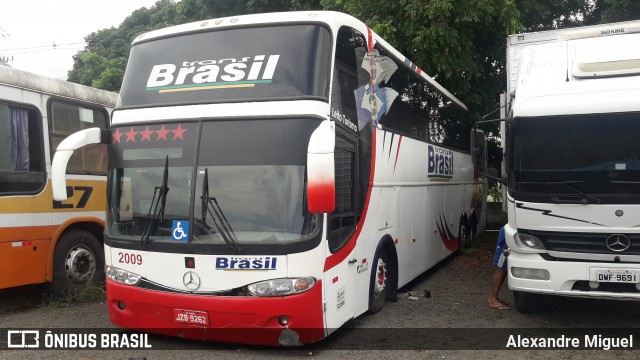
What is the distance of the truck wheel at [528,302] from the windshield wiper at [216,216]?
154 inches

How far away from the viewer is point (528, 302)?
22.4 feet

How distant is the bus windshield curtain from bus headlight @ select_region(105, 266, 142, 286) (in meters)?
2.45

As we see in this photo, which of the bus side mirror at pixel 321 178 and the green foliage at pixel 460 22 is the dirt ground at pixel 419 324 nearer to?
the bus side mirror at pixel 321 178

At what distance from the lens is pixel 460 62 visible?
35.7ft

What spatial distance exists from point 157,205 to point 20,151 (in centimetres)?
299

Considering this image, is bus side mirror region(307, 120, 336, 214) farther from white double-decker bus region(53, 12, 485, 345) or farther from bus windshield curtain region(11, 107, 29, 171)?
bus windshield curtain region(11, 107, 29, 171)

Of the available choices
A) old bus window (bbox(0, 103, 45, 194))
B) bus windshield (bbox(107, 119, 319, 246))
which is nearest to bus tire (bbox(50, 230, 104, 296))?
old bus window (bbox(0, 103, 45, 194))

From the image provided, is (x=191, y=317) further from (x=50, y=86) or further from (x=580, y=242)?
(x=50, y=86)

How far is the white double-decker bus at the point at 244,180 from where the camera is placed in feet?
16.1

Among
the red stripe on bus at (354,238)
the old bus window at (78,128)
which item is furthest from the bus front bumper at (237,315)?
the old bus window at (78,128)

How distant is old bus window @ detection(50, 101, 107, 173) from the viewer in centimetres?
766

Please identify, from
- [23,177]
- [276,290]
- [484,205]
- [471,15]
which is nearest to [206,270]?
[276,290]

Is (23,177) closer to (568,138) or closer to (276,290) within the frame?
(276,290)

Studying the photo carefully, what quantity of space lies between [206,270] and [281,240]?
77 cm
